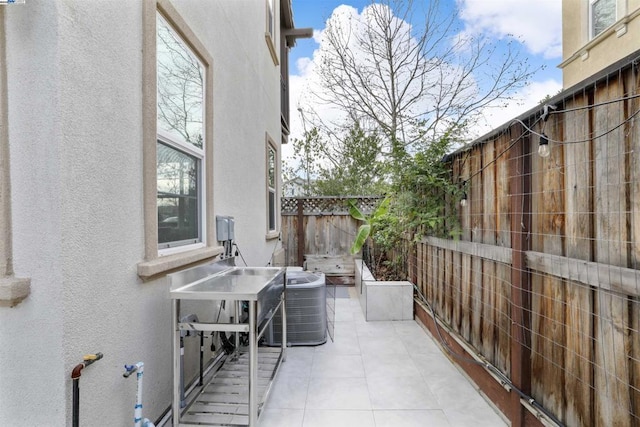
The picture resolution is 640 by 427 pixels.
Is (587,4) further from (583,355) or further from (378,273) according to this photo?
(583,355)

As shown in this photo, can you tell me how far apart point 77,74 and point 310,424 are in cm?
262

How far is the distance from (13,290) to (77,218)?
0.36 metres

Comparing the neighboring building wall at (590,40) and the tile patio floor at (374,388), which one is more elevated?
the neighboring building wall at (590,40)

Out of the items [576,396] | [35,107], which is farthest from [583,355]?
[35,107]

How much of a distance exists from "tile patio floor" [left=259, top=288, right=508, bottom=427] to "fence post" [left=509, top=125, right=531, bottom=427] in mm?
444

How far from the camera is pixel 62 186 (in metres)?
1.41

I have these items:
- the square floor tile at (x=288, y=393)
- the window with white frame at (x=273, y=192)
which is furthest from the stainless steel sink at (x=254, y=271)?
the window with white frame at (x=273, y=192)

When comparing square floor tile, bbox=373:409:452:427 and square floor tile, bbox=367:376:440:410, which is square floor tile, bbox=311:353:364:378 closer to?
square floor tile, bbox=367:376:440:410

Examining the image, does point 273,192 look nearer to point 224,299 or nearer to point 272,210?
point 272,210

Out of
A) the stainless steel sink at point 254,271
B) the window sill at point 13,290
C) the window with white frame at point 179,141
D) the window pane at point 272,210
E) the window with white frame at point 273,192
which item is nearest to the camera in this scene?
the window sill at point 13,290

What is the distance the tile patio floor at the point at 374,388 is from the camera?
97.7 inches

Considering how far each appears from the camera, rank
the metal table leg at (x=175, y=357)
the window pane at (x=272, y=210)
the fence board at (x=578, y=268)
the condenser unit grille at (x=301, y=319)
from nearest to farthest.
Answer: the fence board at (x=578, y=268) < the metal table leg at (x=175, y=357) < the condenser unit grille at (x=301, y=319) < the window pane at (x=272, y=210)

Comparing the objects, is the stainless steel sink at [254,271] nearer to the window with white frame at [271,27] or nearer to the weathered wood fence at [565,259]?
the weathered wood fence at [565,259]

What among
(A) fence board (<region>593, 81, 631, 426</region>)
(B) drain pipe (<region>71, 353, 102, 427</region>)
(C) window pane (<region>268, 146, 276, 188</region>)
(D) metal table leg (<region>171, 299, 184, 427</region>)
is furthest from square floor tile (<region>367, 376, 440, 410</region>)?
(C) window pane (<region>268, 146, 276, 188</region>)
